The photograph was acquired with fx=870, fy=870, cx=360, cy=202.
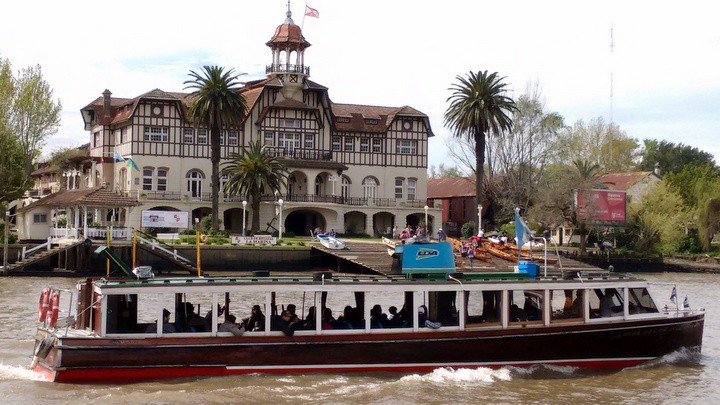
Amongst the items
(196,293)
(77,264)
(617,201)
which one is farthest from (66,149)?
(196,293)

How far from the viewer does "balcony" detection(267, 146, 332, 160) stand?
74.9m

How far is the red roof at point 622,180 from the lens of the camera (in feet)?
276

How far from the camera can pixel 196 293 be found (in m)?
19.0

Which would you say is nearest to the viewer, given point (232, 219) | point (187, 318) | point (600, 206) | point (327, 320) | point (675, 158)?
point (187, 318)

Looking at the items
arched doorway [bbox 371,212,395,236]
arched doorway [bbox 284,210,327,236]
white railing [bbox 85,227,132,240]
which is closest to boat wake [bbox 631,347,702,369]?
white railing [bbox 85,227,132,240]

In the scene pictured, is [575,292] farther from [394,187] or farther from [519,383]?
[394,187]

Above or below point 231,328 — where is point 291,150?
above

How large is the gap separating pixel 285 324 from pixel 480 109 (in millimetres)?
52500

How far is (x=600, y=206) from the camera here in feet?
228

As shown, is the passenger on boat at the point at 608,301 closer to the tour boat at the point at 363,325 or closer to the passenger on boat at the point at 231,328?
the tour boat at the point at 363,325

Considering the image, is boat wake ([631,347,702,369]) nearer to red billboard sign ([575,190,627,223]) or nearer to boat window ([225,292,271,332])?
boat window ([225,292,271,332])

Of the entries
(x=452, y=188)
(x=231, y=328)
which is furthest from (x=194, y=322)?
(x=452, y=188)

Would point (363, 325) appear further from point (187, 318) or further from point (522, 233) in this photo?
point (522, 233)

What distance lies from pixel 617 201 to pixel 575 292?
5222 cm
